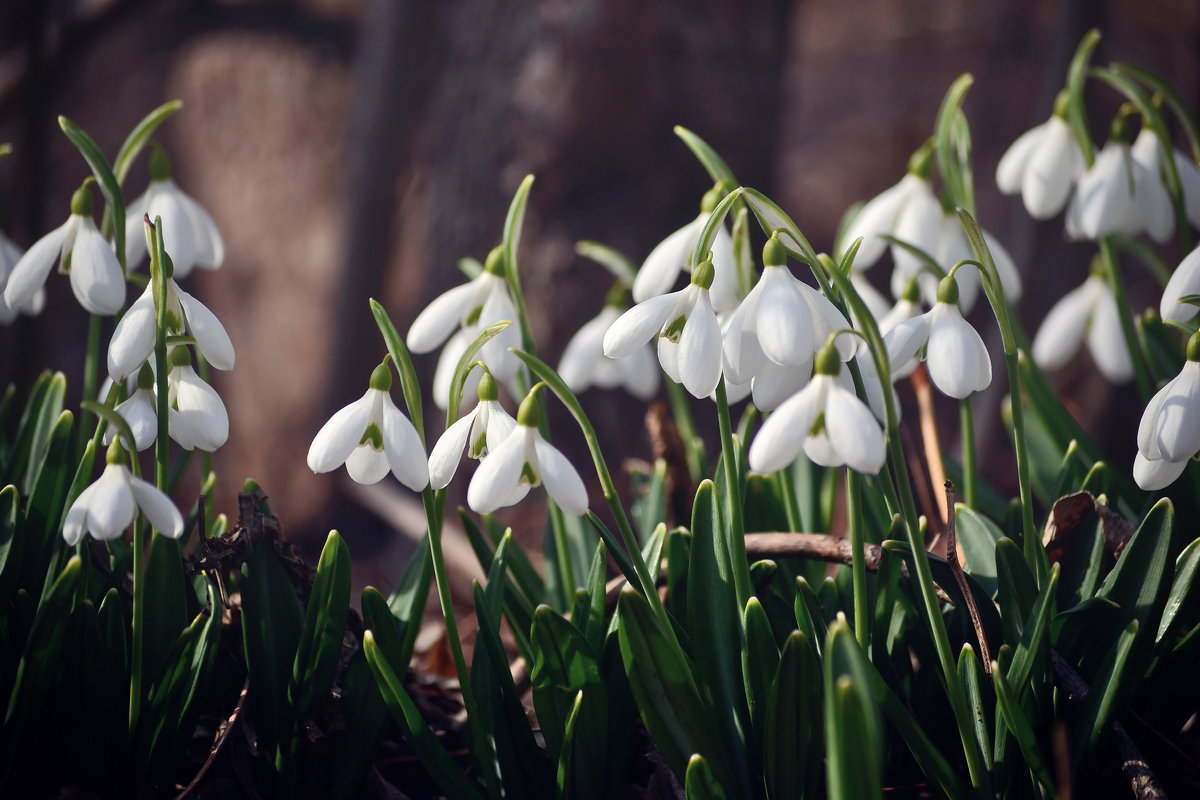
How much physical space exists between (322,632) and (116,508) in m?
0.23

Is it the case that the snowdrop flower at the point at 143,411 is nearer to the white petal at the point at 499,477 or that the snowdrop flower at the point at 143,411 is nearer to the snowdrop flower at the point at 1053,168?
the white petal at the point at 499,477

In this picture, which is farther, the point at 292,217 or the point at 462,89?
the point at 292,217

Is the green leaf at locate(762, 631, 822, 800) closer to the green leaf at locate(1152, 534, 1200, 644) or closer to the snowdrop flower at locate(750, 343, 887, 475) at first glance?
the snowdrop flower at locate(750, 343, 887, 475)

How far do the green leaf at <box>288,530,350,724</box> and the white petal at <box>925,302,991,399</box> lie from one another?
1.73ft

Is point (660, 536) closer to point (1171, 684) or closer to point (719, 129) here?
point (1171, 684)

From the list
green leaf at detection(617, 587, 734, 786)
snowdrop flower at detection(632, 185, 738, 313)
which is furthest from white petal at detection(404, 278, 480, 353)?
green leaf at detection(617, 587, 734, 786)

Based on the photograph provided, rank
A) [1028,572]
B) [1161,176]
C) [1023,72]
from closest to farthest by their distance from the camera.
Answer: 1. [1028,572]
2. [1161,176]
3. [1023,72]

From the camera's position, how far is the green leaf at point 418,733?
703 mm

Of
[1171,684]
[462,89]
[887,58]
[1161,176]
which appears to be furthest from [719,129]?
[1171,684]

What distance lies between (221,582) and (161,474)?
0.11 meters

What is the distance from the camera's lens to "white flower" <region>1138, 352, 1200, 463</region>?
672 mm

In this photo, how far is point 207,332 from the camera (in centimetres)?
73

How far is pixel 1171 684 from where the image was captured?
0.77 m

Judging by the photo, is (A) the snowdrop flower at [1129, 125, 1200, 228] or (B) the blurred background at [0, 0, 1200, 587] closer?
(A) the snowdrop flower at [1129, 125, 1200, 228]
